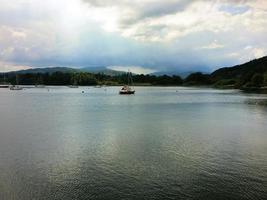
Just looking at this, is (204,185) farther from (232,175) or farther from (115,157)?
(115,157)

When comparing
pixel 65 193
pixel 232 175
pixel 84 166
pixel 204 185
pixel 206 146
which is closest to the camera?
pixel 65 193

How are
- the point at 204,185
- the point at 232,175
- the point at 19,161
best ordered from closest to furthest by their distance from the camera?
1. the point at 204,185
2. the point at 232,175
3. the point at 19,161

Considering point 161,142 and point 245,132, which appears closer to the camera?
point 161,142

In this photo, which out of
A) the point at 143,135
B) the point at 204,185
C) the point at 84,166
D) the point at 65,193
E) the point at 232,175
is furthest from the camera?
the point at 143,135

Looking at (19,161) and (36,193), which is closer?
(36,193)

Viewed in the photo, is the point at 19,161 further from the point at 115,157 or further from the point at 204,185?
the point at 204,185

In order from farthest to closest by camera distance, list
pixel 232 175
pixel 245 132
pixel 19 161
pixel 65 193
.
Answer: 1. pixel 245 132
2. pixel 19 161
3. pixel 232 175
4. pixel 65 193

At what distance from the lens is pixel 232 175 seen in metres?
25.3

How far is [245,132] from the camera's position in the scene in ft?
152

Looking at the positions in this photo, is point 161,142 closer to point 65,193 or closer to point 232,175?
point 232,175

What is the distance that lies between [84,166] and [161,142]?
1251 centimetres

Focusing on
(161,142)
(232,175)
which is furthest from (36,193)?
(161,142)

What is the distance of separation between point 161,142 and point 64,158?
1195cm

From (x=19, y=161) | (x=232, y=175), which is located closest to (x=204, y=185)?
(x=232, y=175)
